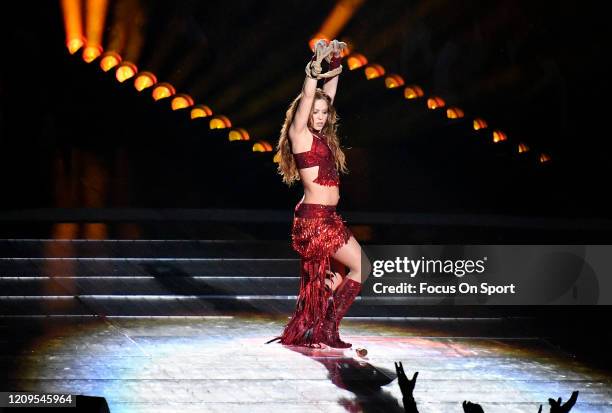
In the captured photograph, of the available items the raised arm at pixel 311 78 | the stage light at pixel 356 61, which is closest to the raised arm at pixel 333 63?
the raised arm at pixel 311 78

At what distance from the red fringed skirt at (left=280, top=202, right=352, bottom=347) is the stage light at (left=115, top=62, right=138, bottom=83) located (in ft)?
20.2

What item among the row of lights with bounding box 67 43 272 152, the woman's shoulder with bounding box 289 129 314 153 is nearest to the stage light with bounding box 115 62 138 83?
the row of lights with bounding box 67 43 272 152

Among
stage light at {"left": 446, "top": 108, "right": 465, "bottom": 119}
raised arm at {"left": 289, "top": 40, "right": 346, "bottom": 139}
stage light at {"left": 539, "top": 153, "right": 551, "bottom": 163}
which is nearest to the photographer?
raised arm at {"left": 289, "top": 40, "right": 346, "bottom": 139}

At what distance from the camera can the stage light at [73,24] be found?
12.7 m

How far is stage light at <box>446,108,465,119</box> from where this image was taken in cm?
1270

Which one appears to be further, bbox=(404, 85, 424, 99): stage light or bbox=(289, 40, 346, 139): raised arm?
bbox=(404, 85, 424, 99): stage light

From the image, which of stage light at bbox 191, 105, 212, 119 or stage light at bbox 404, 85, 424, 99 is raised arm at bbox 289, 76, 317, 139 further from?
stage light at bbox 404, 85, 424, 99

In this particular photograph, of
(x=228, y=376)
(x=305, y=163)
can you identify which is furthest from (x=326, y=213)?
(x=228, y=376)

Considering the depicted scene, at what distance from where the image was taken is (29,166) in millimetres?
12836

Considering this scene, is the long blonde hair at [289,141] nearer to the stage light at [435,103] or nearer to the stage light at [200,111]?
the stage light at [200,111]

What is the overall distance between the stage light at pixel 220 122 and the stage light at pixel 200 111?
0.30ft

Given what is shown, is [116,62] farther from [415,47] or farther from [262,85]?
[415,47]

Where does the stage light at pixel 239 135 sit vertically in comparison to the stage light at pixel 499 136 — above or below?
below

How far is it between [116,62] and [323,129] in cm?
640
